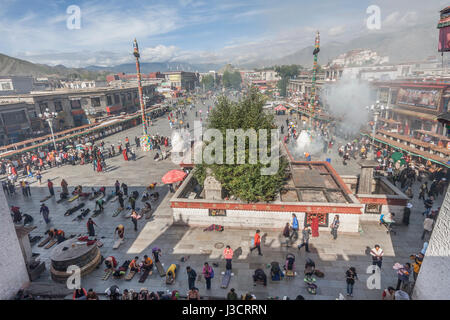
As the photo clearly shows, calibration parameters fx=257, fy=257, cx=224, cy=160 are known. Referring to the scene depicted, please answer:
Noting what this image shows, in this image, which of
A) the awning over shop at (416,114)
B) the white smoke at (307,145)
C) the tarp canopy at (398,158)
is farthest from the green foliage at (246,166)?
the awning over shop at (416,114)

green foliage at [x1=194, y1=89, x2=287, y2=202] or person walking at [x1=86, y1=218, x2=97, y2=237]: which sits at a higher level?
green foliage at [x1=194, y1=89, x2=287, y2=202]

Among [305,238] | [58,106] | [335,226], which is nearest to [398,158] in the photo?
[335,226]

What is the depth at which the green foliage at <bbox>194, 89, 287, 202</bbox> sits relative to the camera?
13.1 meters

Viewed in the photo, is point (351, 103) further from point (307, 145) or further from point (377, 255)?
point (377, 255)

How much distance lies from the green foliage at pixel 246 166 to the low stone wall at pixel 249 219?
0.89 m

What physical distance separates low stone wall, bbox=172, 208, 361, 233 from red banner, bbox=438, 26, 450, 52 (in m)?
7.96

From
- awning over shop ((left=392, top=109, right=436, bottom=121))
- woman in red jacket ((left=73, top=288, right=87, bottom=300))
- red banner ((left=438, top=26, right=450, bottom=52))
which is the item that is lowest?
woman in red jacket ((left=73, top=288, right=87, bottom=300))

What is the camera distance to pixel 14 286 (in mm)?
9531

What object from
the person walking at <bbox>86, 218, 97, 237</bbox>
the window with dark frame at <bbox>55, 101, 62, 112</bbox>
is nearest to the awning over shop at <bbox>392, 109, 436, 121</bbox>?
the person walking at <bbox>86, 218, 97, 237</bbox>

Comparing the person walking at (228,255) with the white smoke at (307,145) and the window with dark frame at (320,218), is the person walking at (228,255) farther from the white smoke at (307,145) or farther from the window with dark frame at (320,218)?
the white smoke at (307,145)

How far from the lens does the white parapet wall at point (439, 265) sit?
7012 millimetres

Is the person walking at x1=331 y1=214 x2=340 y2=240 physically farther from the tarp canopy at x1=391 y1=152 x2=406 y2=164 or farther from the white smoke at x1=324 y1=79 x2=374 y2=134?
the white smoke at x1=324 y1=79 x2=374 y2=134

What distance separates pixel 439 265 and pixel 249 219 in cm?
788

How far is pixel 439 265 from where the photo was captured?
725 centimetres
